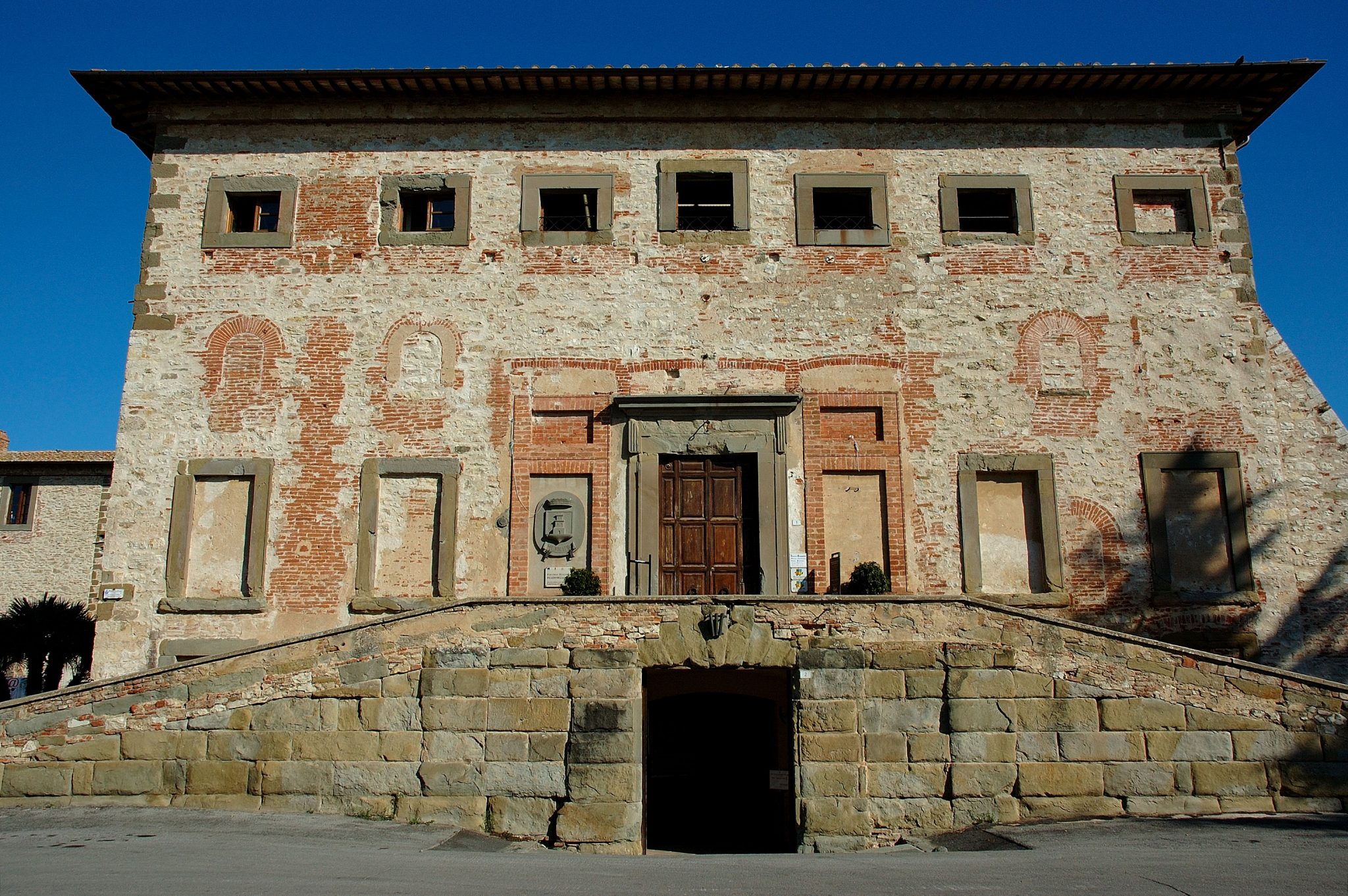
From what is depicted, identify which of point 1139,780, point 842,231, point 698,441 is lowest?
point 1139,780

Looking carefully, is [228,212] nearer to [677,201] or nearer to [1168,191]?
[677,201]

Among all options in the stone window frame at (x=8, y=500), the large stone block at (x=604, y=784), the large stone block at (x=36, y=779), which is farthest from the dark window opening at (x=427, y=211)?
the stone window frame at (x=8, y=500)

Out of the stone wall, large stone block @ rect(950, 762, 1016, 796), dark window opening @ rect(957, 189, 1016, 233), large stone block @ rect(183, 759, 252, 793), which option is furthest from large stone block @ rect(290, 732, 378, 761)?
dark window opening @ rect(957, 189, 1016, 233)

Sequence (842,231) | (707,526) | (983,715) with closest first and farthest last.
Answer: (983,715), (707,526), (842,231)

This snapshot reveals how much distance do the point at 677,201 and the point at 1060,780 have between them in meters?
8.61

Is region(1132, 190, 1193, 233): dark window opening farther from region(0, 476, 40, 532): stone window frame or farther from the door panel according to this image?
region(0, 476, 40, 532): stone window frame

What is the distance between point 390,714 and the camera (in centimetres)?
992

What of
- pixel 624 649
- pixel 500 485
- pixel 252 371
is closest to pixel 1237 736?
pixel 624 649

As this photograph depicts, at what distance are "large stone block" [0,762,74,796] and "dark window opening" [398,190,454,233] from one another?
309 inches

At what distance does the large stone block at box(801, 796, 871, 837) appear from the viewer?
31.4 feet

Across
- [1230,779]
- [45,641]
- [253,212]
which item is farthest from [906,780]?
[45,641]

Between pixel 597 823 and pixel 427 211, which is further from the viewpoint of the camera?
pixel 427 211

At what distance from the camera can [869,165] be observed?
14109 millimetres

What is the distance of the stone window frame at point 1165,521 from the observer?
1273cm
